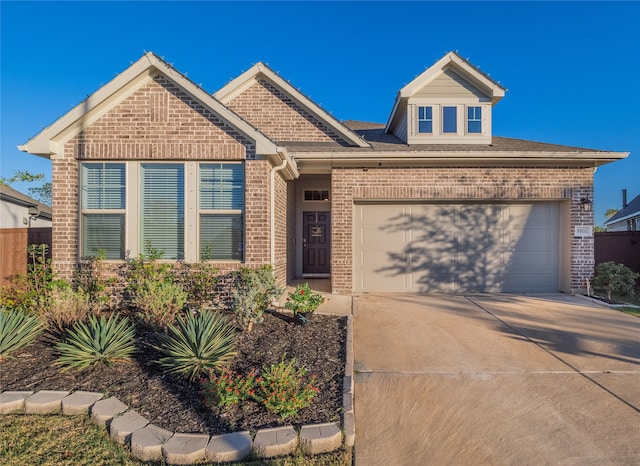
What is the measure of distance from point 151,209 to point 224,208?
Answer: 1376 millimetres

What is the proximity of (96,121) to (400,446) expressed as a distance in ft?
23.7

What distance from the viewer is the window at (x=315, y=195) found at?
450 inches

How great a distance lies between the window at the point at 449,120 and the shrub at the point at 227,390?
8944 millimetres

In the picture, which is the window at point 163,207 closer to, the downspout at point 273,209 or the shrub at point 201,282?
the shrub at point 201,282

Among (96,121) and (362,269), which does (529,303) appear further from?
(96,121)

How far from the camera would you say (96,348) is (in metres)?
4.00

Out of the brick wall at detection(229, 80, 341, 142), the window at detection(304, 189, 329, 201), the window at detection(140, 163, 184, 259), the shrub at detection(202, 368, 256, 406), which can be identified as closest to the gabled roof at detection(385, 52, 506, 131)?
the brick wall at detection(229, 80, 341, 142)

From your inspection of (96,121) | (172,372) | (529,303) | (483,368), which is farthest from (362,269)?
(96,121)

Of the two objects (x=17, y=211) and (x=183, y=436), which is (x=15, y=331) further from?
(x=17, y=211)

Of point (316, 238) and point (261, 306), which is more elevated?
point (316, 238)

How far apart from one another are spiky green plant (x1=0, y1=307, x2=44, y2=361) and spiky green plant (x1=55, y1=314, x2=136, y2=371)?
0.54 metres

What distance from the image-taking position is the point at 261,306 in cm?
561

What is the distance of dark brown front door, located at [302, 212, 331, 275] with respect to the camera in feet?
37.6

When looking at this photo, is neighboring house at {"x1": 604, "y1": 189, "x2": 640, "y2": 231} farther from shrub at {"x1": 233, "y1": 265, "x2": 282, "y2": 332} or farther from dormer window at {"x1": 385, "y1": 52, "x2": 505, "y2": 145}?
shrub at {"x1": 233, "y1": 265, "x2": 282, "y2": 332}
